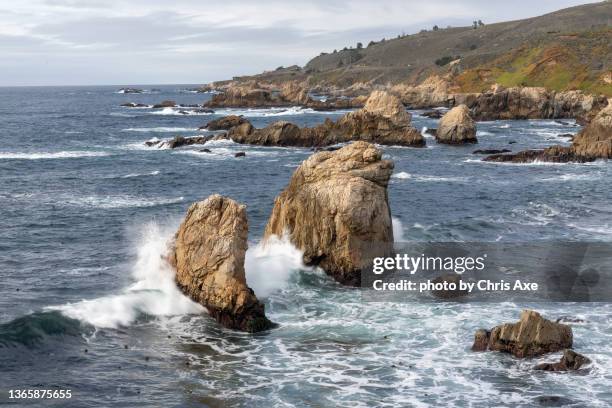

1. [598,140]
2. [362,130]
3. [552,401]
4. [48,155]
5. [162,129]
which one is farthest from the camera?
[162,129]

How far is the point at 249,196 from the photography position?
2194 inches

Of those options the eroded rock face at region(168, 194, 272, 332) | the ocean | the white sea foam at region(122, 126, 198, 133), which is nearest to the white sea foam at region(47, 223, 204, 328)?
the ocean

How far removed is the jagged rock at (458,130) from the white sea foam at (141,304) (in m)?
65.9

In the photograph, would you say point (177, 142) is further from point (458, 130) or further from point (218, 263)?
point (218, 263)

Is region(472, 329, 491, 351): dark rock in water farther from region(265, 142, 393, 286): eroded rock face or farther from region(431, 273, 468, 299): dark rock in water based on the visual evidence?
region(265, 142, 393, 286): eroded rock face

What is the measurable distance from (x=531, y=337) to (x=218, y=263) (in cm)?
1134

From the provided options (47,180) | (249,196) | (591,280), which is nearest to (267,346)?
(591,280)

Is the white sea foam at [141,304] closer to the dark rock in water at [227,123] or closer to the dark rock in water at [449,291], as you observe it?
the dark rock in water at [449,291]

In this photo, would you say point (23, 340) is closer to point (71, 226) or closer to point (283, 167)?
point (71, 226)

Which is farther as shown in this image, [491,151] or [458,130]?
[458,130]


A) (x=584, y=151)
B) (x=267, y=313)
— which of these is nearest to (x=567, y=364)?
(x=267, y=313)

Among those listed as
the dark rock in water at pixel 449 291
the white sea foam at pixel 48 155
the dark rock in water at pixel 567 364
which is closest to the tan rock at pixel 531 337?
the dark rock in water at pixel 567 364

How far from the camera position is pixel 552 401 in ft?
67.2

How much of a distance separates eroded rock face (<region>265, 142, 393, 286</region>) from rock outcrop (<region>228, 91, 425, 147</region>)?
176 feet
